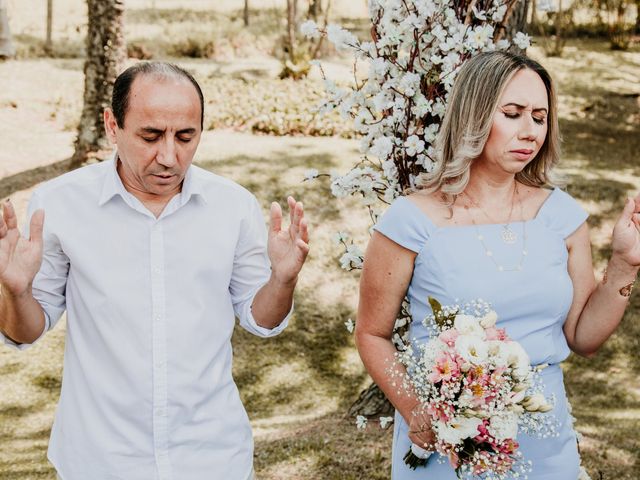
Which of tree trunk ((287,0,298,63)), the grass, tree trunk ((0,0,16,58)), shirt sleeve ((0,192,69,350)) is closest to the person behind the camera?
shirt sleeve ((0,192,69,350))

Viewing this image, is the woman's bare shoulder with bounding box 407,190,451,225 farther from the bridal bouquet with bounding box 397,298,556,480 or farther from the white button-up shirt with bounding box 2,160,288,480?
the white button-up shirt with bounding box 2,160,288,480

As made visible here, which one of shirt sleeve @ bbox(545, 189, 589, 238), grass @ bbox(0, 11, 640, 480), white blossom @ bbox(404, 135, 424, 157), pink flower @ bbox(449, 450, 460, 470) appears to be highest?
white blossom @ bbox(404, 135, 424, 157)

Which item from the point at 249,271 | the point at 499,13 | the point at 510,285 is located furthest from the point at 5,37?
the point at 510,285

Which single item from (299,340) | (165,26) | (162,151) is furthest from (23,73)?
(162,151)

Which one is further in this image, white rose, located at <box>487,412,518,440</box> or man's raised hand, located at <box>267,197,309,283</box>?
man's raised hand, located at <box>267,197,309,283</box>

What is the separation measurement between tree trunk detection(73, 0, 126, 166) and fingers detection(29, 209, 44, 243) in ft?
22.9

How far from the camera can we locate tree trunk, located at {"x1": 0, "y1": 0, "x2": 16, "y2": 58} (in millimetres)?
14086

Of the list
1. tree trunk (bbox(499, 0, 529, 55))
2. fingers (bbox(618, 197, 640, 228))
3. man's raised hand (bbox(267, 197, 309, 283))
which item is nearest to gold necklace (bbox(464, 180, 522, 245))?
fingers (bbox(618, 197, 640, 228))

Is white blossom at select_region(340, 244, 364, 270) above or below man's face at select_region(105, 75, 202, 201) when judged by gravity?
below

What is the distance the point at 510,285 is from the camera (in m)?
2.75

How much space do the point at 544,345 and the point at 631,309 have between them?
5.98 m

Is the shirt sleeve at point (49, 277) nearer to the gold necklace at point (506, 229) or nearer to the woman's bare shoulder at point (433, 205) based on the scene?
the woman's bare shoulder at point (433, 205)

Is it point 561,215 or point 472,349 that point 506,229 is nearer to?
point 561,215

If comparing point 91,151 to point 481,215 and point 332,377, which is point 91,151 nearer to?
point 332,377
